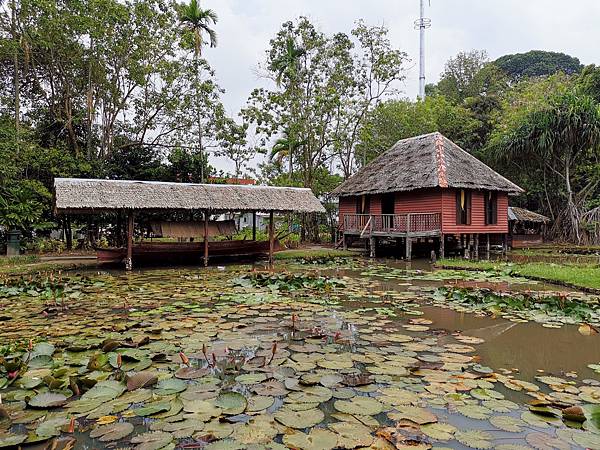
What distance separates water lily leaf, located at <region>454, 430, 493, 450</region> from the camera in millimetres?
2758

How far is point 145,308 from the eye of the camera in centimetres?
714

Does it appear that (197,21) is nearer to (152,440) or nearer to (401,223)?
(401,223)

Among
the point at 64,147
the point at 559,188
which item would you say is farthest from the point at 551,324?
the point at 559,188

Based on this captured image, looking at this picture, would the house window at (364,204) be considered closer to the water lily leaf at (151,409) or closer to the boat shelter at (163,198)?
the boat shelter at (163,198)

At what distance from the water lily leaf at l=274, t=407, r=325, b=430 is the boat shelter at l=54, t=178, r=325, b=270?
1059 cm

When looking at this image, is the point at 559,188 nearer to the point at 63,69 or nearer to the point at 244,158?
the point at 244,158

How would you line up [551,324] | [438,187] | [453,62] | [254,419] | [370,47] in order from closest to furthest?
[254,419], [551,324], [438,187], [370,47], [453,62]

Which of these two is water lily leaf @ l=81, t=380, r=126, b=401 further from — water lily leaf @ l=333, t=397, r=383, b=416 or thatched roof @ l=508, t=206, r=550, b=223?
thatched roof @ l=508, t=206, r=550, b=223

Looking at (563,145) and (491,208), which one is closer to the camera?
(491,208)

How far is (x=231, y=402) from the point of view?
10.8 feet

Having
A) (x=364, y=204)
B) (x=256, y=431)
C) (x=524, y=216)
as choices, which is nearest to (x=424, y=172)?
(x=364, y=204)

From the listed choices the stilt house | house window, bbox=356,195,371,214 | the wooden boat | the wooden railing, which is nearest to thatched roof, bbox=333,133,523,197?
the stilt house

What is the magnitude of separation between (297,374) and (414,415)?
1.22 metres

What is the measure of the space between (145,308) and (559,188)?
974 inches
